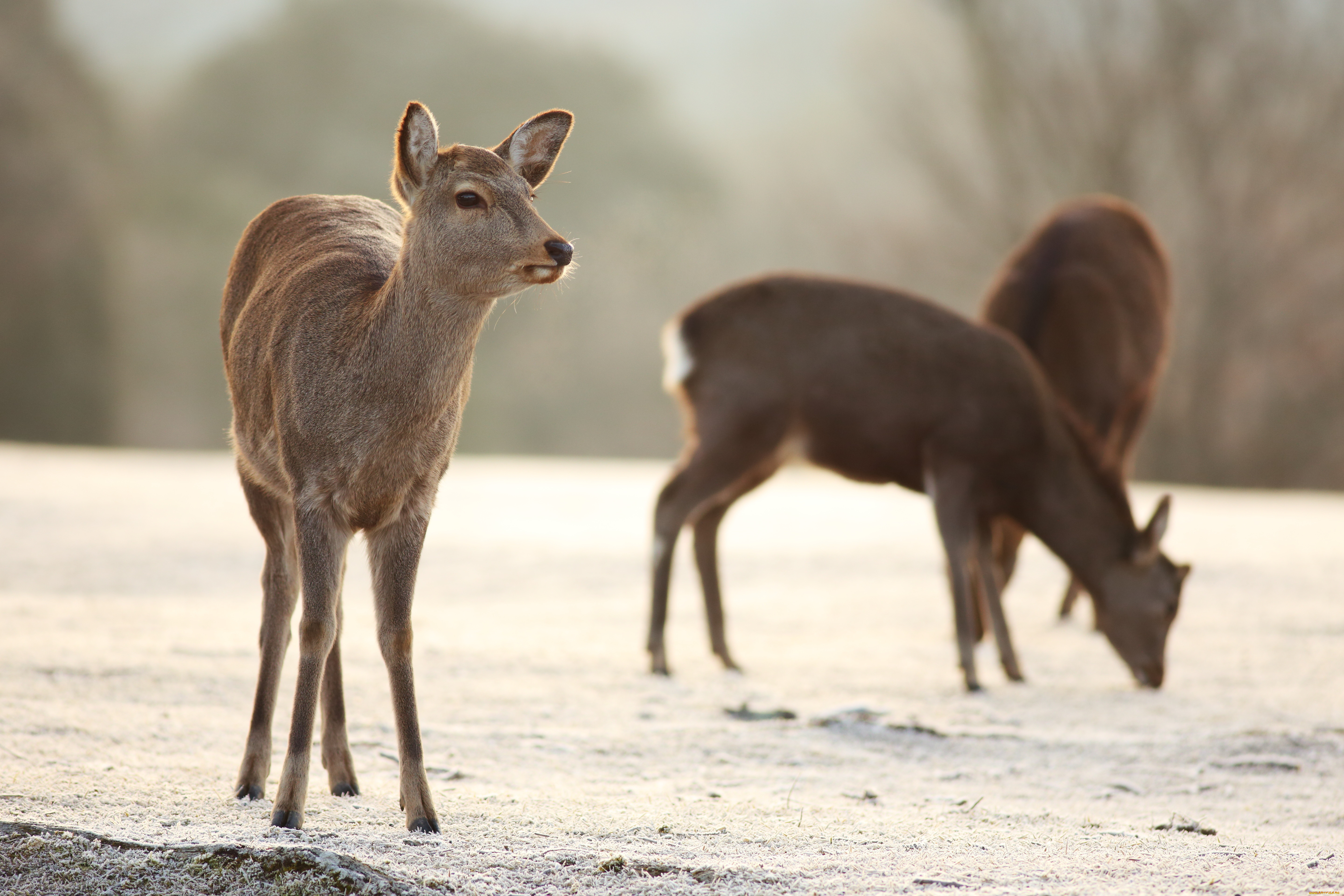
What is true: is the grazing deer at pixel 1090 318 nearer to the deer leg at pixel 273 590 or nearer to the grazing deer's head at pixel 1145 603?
the grazing deer's head at pixel 1145 603

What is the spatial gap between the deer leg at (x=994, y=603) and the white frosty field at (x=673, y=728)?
0.10m

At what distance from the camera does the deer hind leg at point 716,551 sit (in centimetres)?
607

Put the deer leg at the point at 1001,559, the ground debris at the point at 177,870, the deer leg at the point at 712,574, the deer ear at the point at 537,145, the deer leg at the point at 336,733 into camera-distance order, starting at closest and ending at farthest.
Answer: the ground debris at the point at 177,870 < the deer ear at the point at 537,145 < the deer leg at the point at 336,733 < the deer leg at the point at 712,574 < the deer leg at the point at 1001,559

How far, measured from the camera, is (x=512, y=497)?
36.9 ft

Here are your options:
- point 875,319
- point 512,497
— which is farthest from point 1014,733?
point 512,497

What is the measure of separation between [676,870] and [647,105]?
89.8 ft

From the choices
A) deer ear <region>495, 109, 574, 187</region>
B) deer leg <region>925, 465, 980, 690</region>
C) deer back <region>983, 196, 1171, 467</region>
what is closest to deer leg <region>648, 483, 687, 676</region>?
deer leg <region>925, 465, 980, 690</region>

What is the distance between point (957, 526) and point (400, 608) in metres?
3.23

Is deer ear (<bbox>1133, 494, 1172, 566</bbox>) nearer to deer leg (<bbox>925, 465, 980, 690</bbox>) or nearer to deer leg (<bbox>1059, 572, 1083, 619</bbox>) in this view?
deer leg (<bbox>925, 465, 980, 690</bbox>)

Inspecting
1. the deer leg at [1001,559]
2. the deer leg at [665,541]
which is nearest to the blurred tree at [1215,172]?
the deer leg at [1001,559]

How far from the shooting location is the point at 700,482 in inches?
233

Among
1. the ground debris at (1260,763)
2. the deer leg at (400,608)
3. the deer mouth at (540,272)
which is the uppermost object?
the deer mouth at (540,272)

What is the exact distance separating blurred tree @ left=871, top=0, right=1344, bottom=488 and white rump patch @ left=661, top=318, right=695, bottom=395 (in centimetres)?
1461

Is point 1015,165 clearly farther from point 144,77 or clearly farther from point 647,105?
point 144,77
